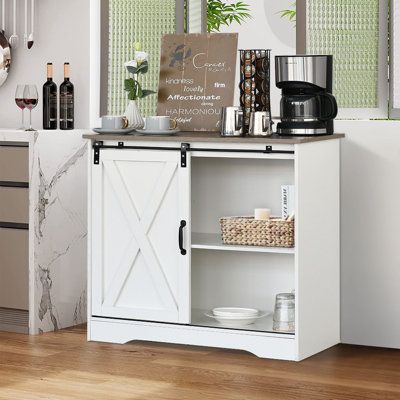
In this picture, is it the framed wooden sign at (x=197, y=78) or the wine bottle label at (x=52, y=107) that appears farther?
the wine bottle label at (x=52, y=107)

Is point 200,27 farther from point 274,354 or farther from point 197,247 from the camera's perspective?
point 274,354

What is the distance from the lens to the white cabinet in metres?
4.48

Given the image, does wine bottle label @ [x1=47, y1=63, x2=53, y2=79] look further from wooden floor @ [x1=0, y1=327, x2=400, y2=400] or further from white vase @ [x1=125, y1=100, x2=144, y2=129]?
wooden floor @ [x1=0, y1=327, x2=400, y2=400]

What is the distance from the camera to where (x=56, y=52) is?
5559 millimetres

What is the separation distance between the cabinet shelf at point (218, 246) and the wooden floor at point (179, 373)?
1.55 feet

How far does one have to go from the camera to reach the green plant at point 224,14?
28.2 feet

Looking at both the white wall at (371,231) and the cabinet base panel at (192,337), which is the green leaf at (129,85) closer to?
the white wall at (371,231)

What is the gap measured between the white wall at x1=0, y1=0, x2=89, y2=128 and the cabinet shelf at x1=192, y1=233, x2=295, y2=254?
1.05 metres

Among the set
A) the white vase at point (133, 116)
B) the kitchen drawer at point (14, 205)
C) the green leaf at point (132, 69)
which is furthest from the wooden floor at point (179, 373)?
the green leaf at point (132, 69)

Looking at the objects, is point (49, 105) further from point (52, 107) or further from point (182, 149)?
point (182, 149)

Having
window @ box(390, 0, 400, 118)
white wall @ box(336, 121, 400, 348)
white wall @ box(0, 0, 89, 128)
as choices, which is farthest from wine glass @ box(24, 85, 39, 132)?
window @ box(390, 0, 400, 118)

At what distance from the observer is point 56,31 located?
18.2 ft

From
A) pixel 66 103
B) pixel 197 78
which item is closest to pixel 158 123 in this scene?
pixel 197 78

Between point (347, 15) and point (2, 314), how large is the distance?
223 centimetres
